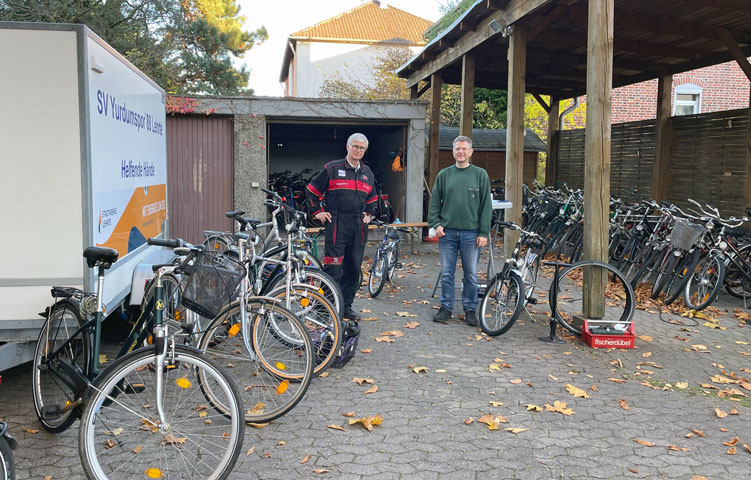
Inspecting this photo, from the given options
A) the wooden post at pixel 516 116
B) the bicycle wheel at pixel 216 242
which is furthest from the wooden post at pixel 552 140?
the bicycle wheel at pixel 216 242

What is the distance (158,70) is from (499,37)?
472 inches

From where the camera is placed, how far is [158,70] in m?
18.0

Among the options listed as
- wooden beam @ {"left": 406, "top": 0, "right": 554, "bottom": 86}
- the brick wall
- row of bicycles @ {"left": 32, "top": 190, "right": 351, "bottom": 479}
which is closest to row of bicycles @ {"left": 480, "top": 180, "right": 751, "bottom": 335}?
row of bicycles @ {"left": 32, "top": 190, "right": 351, "bottom": 479}

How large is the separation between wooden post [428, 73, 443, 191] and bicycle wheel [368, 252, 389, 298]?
17.2 ft

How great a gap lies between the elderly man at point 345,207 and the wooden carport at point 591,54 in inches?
83.8

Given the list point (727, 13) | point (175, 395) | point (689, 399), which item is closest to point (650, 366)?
point (689, 399)

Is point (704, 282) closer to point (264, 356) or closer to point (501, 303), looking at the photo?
point (501, 303)

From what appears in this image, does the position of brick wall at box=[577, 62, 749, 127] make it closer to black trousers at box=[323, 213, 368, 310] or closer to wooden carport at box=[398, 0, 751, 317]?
wooden carport at box=[398, 0, 751, 317]

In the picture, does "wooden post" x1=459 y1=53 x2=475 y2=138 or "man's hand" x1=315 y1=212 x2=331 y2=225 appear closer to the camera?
"man's hand" x1=315 y1=212 x2=331 y2=225

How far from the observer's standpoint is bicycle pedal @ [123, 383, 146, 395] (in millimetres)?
2949

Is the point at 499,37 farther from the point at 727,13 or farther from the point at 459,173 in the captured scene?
the point at 459,173

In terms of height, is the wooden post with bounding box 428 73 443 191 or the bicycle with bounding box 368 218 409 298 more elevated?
the wooden post with bounding box 428 73 443 191

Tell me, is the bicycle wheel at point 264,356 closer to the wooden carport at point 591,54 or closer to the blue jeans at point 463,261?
the blue jeans at point 463,261

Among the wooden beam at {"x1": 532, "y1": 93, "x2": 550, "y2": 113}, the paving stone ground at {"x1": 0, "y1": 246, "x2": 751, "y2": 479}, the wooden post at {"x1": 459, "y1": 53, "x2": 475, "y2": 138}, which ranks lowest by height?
the paving stone ground at {"x1": 0, "y1": 246, "x2": 751, "y2": 479}
